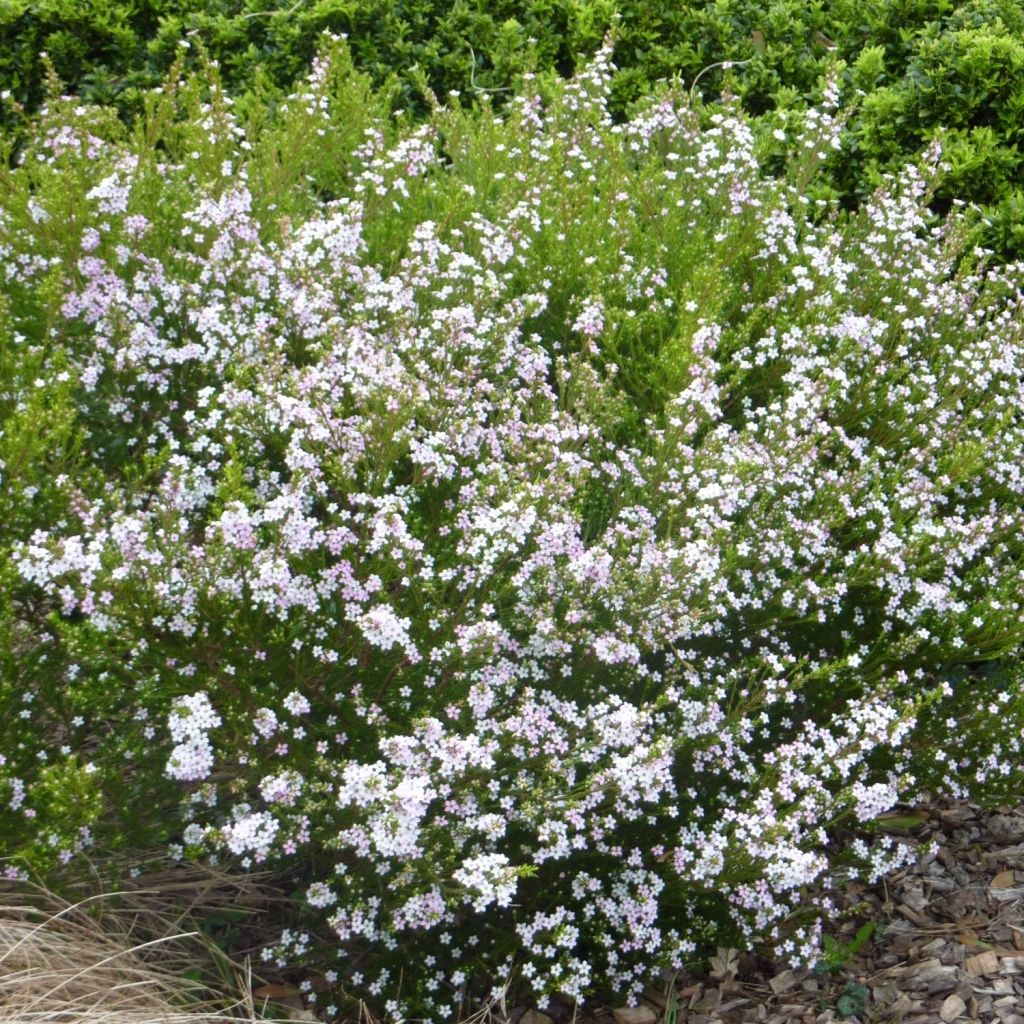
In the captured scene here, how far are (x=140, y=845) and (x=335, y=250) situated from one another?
1.97 meters

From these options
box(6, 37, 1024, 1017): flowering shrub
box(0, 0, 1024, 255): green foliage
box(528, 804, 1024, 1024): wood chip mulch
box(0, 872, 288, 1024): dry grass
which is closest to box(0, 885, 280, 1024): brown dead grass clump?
box(0, 872, 288, 1024): dry grass

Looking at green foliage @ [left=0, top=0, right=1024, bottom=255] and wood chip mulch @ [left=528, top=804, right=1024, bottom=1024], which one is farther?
green foliage @ [left=0, top=0, right=1024, bottom=255]

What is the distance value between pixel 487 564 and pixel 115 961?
5.04 feet

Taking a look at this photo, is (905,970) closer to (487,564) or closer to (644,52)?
→ (487,564)

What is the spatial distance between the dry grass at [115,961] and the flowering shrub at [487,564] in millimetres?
277

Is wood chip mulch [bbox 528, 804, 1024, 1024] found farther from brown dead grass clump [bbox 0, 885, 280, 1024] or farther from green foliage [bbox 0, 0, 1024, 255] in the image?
green foliage [bbox 0, 0, 1024, 255]

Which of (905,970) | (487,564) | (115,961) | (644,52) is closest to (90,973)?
(115,961)

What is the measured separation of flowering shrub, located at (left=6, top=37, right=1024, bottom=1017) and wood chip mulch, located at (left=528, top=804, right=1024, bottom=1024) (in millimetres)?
231

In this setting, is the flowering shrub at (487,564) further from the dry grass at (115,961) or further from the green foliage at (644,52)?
the green foliage at (644,52)

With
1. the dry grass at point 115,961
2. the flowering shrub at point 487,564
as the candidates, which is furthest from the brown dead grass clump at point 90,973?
the flowering shrub at point 487,564

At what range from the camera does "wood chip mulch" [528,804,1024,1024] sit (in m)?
3.77

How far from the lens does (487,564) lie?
323cm

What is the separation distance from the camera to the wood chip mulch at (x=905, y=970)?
3.77m

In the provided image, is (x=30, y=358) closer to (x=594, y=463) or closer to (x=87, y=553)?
(x=87, y=553)
